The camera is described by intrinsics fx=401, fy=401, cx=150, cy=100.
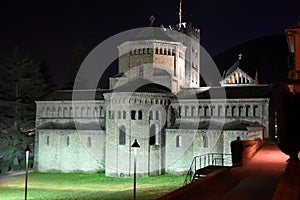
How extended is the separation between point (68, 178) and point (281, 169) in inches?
1045

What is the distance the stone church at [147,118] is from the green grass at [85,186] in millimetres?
2051

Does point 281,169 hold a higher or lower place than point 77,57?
lower

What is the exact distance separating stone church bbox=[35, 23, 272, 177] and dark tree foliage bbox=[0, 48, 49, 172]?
5.25m

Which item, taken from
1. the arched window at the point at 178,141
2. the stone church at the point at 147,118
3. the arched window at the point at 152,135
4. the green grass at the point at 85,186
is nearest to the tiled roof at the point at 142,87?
the stone church at the point at 147,118

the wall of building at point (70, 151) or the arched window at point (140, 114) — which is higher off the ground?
the arched window at point (140, 114)

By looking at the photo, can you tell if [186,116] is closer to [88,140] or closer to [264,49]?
[88,140]

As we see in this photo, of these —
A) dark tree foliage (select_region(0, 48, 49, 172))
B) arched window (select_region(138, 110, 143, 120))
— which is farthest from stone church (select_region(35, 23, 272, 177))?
dark tree foliage (select_region(0, 48, 49, 172))

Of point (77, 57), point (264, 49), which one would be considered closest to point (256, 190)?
point (77, 57)

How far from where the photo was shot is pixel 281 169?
13.9 m

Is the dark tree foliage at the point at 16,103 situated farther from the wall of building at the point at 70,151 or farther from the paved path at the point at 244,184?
the paved path at the point at 244,184

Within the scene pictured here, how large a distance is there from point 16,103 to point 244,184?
4041 cm

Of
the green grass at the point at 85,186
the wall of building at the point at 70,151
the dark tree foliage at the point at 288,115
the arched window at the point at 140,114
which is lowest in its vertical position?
the green grass at the point at 85,186

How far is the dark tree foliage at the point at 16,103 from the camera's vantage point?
4631 cm

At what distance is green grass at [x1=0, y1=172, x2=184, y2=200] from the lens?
27.9 m
